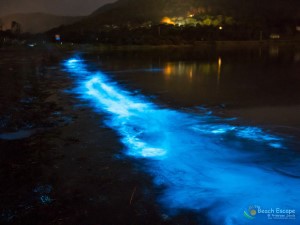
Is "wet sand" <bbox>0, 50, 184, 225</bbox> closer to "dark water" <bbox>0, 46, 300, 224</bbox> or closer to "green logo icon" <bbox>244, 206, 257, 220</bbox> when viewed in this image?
"dark water" <bbox>0, 46, 300, 224</bbox>

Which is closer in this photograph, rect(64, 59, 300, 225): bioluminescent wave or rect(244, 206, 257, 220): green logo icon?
rect(244, 206, 257, 220): green logo icon

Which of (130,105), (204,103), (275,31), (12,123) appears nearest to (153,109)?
(130,105)

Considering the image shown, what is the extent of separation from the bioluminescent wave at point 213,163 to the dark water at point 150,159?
0.07 ft

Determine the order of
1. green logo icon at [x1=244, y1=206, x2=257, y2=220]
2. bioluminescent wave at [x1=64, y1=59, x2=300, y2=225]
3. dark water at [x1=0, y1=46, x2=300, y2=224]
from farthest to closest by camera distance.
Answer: bioluminescent wave at [x1=64, y1=59, x2=300, y2=225]
dark water at [x1=0, y1=46, x2=300, y2=224]
green logo icon at [x1=244, y1=206, x2=257, y2=220]

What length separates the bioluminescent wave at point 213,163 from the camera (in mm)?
5898

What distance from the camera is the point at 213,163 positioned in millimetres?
7844

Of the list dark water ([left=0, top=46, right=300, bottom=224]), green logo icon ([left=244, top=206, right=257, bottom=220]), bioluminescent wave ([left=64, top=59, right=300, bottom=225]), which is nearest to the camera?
green logo icon ([left=244, top=206, right=257, bottom=220])

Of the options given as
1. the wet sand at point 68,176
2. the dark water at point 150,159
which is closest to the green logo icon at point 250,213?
the dark water at point 150,159

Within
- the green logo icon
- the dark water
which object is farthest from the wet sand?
the green logo icon

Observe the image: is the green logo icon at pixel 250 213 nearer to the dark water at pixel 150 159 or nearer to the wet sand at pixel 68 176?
the dark water at pixel 150 159

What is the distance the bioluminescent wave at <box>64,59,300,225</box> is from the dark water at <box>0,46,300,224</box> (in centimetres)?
2

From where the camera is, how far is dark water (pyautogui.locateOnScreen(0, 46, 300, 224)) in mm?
5711

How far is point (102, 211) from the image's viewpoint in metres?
5.64

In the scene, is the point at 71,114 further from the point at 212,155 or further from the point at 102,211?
the point at 102,211
